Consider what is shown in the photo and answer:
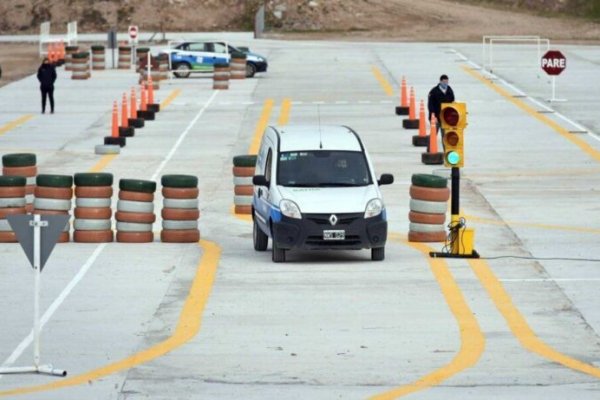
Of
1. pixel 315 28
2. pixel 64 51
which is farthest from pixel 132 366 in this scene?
pixel 315 28

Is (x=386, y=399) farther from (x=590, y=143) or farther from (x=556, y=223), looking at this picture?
(x=590, y=143)

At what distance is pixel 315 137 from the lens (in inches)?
969

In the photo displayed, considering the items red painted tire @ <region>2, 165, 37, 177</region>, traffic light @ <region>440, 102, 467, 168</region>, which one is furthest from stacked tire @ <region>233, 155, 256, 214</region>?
traffic light @ <region>440, 102, 467, 168</region>

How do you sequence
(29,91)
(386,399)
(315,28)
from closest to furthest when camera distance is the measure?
(386,399) → (29,91) → (315,28)

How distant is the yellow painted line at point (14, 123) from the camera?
44.2 meters

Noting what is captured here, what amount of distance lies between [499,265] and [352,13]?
231 ft

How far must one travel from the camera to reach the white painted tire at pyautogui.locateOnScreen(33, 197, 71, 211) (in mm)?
24844

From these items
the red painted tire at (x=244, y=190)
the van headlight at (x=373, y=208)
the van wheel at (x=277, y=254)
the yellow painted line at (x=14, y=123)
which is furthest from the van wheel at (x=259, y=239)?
the yellow painted line at (x=14, y=123)

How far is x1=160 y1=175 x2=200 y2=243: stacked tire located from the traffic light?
4270 millimetres

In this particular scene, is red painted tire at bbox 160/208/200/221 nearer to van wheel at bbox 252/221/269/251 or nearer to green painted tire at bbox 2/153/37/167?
van wheel at bbox 252/221/269/251

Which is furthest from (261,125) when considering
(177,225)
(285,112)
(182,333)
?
(182,333)

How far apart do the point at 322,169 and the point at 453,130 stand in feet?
7.00

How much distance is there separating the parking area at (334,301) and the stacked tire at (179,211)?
0.32 metres

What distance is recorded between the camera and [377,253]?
23.1 metres
